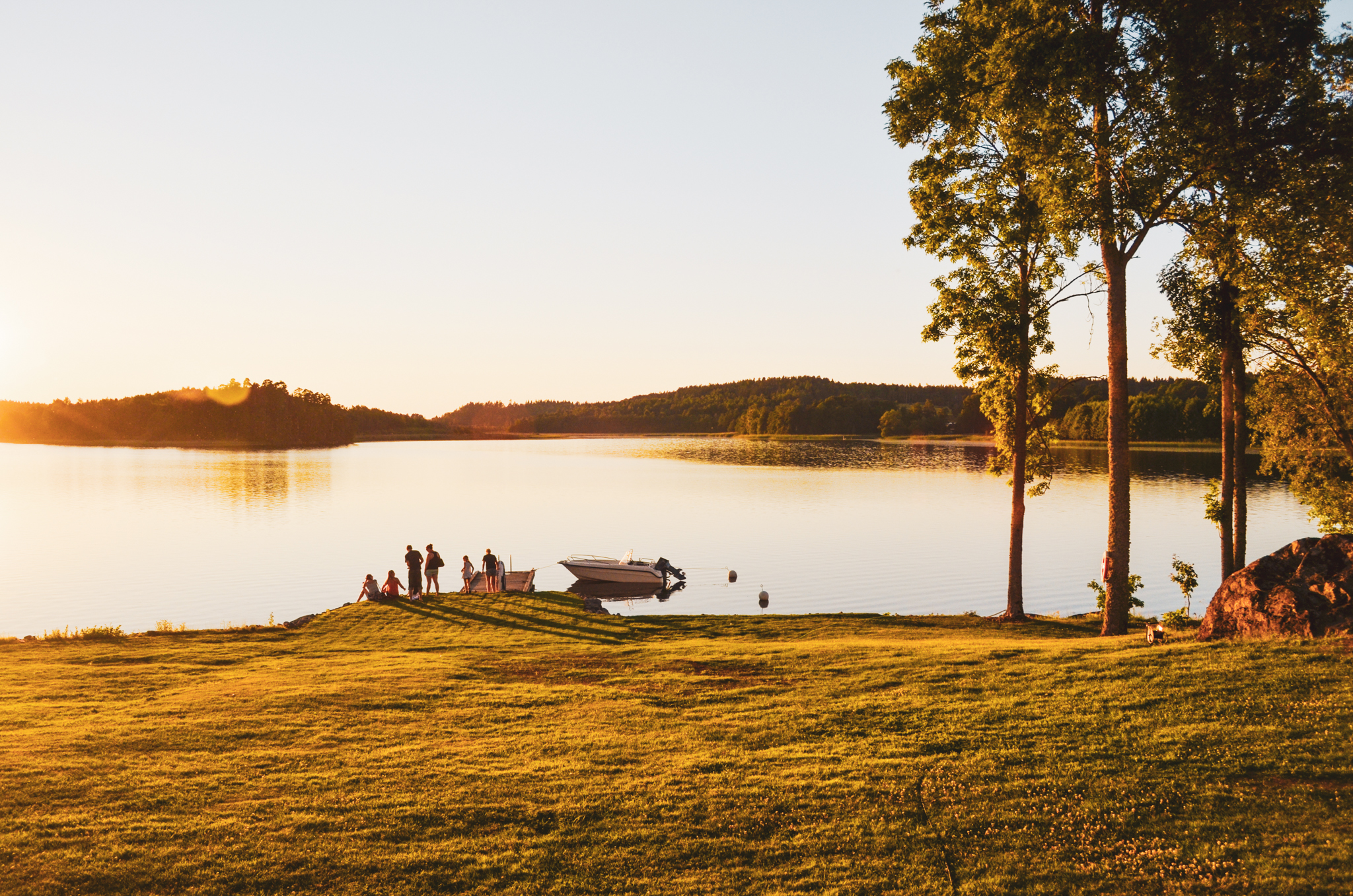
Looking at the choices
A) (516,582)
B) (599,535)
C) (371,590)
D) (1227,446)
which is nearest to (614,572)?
(516,582)

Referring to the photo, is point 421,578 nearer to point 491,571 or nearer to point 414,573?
point 414,573

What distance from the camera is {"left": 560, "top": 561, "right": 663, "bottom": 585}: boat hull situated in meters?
44.1

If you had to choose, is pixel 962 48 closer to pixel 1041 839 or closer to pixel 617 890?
pixel 1041 839

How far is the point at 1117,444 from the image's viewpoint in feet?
65.3

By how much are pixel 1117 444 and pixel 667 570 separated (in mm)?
28336

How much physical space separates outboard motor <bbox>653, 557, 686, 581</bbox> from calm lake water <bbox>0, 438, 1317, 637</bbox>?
1.31 metres

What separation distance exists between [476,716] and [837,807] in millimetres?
7192

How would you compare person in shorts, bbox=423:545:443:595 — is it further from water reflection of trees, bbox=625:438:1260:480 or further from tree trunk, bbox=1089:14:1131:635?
water reflection of trees, bbox=625:438:1260:480

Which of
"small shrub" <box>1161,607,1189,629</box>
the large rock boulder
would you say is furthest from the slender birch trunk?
the large rock boulder

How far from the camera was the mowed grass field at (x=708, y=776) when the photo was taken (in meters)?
8.19

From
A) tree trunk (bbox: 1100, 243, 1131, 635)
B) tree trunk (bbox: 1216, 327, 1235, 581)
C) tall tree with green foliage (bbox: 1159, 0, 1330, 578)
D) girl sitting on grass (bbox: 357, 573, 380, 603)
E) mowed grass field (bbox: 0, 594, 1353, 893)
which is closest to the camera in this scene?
mowed grass field (bbox: 0, 594, 1353, 893)

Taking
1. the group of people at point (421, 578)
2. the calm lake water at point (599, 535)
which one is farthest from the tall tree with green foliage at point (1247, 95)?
the group of people at point (421, 578)

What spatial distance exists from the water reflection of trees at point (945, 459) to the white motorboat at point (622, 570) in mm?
60651

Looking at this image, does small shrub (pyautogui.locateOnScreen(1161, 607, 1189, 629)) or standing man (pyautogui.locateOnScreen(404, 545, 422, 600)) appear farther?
standing man (pyautogui.locateOnScreen(404, 545, 422, 600))
